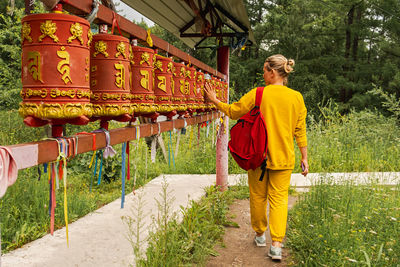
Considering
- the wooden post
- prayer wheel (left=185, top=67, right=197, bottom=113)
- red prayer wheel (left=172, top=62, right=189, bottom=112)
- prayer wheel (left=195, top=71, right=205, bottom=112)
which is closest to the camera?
red prayer wheel (left=172, top=62, right=189, bottom=112)

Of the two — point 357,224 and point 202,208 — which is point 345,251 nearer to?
point 357,224

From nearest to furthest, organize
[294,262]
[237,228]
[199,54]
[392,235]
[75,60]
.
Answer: [75,60] → [392,235] → [294,262] → [237,228] → [199,54]

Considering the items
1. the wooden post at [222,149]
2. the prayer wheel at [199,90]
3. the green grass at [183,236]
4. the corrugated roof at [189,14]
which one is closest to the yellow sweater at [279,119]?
the prayer wheel at [199,90]

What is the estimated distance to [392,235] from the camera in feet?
9.17

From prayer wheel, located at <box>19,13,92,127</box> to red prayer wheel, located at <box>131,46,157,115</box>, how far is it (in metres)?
0.57

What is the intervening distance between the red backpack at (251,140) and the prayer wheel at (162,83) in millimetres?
900

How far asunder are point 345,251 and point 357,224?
2.56 ft

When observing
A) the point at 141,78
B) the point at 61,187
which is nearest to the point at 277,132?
the point at 141,78

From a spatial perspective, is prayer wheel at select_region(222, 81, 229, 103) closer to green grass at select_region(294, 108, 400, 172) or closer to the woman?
the woman

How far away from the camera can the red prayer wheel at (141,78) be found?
1.83 m

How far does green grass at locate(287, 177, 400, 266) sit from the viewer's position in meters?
2.48

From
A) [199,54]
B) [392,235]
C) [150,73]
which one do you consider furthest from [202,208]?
[199,54]

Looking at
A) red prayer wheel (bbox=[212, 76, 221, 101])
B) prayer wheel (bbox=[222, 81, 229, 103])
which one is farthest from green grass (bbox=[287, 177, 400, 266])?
prayer wheel (bbox=[222, 81, 229, 103])

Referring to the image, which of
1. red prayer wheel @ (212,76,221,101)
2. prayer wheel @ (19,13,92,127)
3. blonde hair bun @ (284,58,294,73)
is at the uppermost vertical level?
blonde hair bun @ (284,58,294,73)
